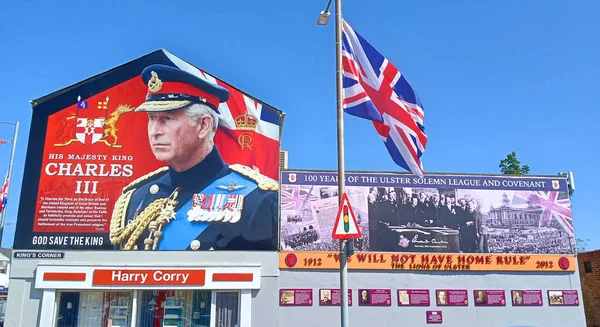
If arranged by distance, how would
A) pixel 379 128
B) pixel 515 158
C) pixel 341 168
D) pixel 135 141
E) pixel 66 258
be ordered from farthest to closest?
pixel 515 158, pixel 135 141, pixel 66 258, pixel 379 128, pixel 341 168

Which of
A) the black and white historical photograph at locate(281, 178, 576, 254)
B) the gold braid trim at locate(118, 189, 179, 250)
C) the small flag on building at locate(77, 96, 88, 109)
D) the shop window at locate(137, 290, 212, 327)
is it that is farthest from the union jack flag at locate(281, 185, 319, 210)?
the small flag on building at locate(77, 96, 88, 109)

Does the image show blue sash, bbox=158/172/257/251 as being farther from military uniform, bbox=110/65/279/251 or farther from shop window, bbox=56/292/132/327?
shop window, bbox=56/292/132/327

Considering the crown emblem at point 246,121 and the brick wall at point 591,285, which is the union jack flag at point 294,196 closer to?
the crown emblem at point 246,121

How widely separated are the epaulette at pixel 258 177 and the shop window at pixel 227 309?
139 inches

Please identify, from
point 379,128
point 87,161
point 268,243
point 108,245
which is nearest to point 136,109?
point 87,161

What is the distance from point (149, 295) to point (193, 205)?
3.04 meters

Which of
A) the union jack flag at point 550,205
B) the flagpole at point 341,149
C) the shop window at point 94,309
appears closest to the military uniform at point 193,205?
the shop window at point 94,309

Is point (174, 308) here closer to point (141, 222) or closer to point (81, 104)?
point (141, 222)

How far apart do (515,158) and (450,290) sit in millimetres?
22681

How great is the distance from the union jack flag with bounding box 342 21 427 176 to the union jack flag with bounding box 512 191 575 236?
8.94 metres

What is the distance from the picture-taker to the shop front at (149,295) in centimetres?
1662

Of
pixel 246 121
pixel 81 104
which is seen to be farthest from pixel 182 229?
pixel 81 104

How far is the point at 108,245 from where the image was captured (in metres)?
17.1

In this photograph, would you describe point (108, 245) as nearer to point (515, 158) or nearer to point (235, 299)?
point (235, 299)
